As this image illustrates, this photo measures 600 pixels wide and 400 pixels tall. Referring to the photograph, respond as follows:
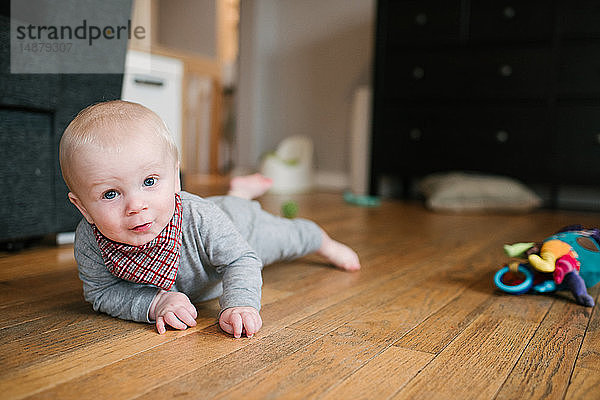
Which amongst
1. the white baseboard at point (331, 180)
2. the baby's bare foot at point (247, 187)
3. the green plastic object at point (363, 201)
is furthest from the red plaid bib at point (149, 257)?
the white baseboard at point (331, 180)

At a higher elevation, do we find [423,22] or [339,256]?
A: [423,22]

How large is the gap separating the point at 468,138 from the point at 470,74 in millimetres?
290

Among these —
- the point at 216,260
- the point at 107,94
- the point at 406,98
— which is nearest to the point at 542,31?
the point at 406,98

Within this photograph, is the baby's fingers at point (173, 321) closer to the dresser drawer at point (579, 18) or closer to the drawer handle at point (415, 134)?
the drawer handle at point (415, 134)

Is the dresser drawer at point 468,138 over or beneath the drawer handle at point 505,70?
beneath

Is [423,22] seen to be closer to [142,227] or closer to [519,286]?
[519,286]

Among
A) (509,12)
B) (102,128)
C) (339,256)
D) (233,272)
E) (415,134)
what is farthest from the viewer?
(415,134)

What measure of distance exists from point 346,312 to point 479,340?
214 mm

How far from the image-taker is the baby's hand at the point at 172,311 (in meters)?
0.77

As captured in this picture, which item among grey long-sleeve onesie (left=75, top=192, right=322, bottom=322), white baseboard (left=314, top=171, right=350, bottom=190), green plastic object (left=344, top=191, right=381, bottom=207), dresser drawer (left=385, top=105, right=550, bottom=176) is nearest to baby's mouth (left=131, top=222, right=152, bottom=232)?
grey long-sleeve onesie (left=75, top=192, right=322, bottom=322)

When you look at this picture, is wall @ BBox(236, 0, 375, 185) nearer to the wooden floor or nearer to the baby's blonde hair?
→ the wooden floor

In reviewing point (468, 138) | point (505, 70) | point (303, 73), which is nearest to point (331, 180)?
point (303, 73)

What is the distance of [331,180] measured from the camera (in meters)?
3.30

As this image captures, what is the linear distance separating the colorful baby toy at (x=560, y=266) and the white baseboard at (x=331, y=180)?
2.17m
